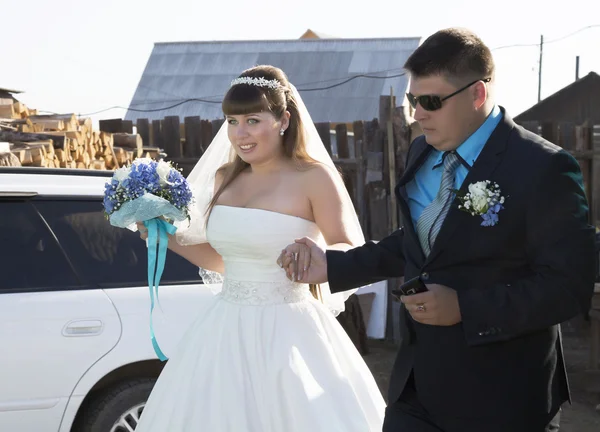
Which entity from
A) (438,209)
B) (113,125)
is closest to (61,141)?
(113,125)

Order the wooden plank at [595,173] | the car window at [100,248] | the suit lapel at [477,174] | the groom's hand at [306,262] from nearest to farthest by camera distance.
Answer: the suit lapel at [477,174]
the groom's hand at [306,262]
the car window at [100,248]
the wooden plank at [595,173]

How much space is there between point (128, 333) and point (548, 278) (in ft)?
9.77

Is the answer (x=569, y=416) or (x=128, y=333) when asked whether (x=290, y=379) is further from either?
(x=569, y=416)

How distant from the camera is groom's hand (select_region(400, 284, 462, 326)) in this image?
271 centimetres

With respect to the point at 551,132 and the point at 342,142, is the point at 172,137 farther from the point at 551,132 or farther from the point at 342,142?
the point at 551,132

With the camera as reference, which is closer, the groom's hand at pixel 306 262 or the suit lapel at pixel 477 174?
the suit lapel at pixel 477 174

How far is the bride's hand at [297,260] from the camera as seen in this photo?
3.49 meters

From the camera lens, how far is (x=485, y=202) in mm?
2730

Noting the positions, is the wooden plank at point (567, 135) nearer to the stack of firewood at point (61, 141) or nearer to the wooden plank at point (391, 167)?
the wooden plank at point (391, 167)

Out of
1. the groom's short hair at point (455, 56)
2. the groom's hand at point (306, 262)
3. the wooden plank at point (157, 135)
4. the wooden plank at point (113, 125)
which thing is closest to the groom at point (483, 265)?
the groom's short hair at point (455, 56)

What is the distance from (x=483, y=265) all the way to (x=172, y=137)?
9221mm

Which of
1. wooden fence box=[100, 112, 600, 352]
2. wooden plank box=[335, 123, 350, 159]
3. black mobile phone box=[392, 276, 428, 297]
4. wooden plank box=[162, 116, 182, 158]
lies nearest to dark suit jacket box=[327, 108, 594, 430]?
black mobile phone box=[392, 276, 428, 297]

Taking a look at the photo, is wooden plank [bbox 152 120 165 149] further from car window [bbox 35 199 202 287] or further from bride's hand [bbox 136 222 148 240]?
bride's hand [bbox 136 222 148 240]

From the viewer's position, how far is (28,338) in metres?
4.89
